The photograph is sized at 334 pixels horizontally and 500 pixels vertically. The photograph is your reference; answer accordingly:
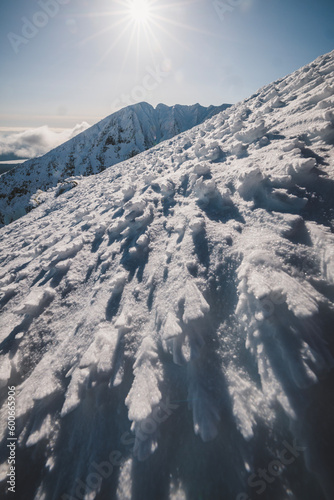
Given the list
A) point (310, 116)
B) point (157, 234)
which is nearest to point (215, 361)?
point (157, 234)

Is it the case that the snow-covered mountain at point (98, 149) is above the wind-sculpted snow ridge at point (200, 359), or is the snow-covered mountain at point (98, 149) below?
above

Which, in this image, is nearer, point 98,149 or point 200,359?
point 200,359

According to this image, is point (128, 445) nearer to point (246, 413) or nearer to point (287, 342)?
point (246, 413)

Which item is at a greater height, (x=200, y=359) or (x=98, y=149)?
(x=98, y=149)

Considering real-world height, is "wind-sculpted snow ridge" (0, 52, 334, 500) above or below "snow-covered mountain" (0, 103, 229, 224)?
below

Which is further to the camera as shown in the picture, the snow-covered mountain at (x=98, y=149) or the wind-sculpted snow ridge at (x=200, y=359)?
the snow-covered mountain at (x=98, y=149)
